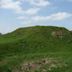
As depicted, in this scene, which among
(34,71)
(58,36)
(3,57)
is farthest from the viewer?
(58,36)

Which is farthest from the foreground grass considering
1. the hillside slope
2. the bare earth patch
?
the hillside slope

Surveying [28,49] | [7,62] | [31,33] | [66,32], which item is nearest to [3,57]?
[7,62]

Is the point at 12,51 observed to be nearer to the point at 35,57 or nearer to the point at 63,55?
the point at 35,57

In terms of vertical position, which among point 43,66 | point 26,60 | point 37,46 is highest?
point 37,46

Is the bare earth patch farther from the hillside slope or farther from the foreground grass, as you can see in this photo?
the hillside slope

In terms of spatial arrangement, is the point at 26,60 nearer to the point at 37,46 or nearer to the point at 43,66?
the point at 43,66

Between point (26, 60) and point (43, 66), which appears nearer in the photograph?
point (43, 66)

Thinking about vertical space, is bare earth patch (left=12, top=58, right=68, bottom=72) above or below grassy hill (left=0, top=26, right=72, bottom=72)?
below

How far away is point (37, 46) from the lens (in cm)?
5494

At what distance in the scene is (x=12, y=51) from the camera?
52344 millimetres

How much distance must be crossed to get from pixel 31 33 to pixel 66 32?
8.81 metres

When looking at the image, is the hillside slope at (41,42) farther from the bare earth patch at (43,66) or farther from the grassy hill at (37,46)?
the bare earth patch at (43,66)

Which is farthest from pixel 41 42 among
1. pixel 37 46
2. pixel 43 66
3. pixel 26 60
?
pixel 43 66

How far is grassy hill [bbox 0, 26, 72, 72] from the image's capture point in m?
44.6
